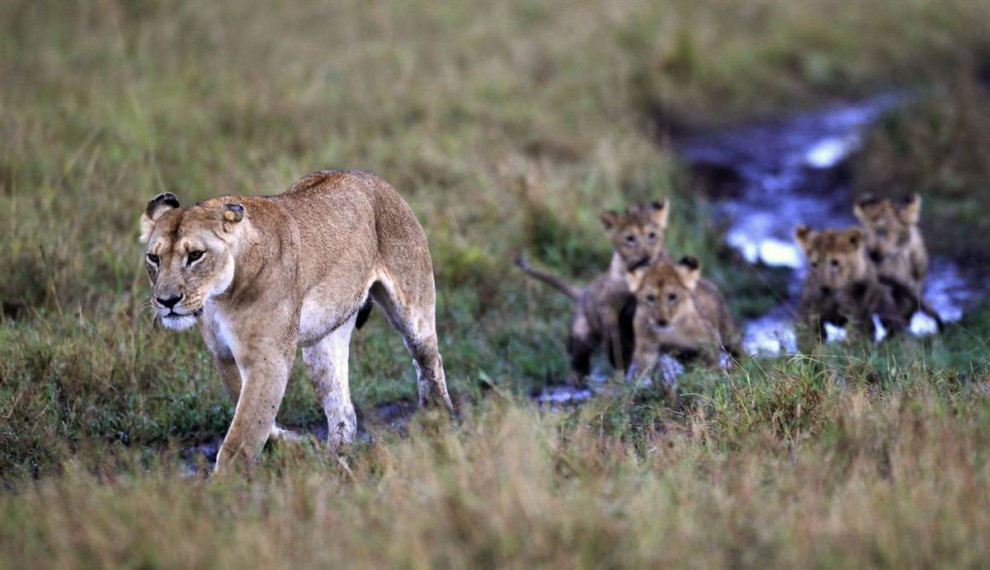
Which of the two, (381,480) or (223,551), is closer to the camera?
(223,551)

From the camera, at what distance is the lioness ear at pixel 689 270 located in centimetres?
723

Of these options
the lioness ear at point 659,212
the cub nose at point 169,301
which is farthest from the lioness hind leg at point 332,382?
the lioness ear at point 659,212

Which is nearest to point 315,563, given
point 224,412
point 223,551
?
point 223,551

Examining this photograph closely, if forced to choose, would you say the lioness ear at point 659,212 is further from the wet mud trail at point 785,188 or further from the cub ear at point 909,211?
the cub ear at point 909,211

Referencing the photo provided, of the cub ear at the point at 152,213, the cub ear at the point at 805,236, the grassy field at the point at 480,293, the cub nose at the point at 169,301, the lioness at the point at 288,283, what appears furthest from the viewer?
the cub ear at the point at 805,236

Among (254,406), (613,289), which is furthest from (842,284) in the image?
(254,406)

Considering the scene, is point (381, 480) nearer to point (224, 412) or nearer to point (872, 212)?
point (224, 412)

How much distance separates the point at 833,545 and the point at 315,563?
139 centimetres

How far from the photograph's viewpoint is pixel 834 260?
25.3 ft

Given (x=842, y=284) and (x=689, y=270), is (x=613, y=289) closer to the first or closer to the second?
(x=689, y=270)

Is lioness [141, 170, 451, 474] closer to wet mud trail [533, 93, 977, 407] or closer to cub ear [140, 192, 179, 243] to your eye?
cub ear [140, 192, 179, 243]

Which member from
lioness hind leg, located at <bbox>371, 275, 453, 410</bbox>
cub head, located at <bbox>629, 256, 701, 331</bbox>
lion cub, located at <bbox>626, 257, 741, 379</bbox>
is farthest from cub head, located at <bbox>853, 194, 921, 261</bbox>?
lioness hind leg, located at <bbox>371, 275, 453, 410</bbox>

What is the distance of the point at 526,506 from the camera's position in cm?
368

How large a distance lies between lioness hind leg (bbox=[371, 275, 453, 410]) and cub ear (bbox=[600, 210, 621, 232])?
2522mm
